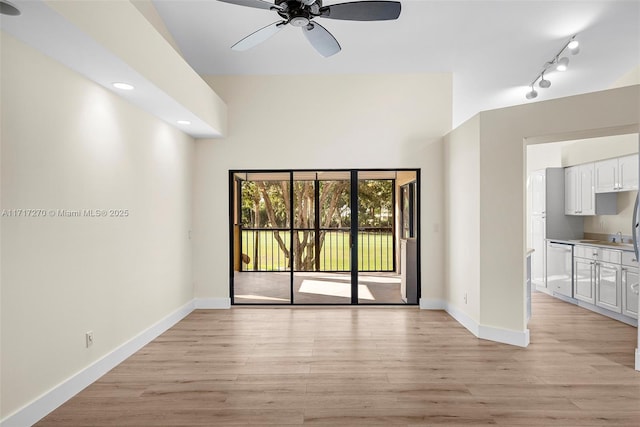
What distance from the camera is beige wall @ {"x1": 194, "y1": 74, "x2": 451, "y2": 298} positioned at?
5.41 m

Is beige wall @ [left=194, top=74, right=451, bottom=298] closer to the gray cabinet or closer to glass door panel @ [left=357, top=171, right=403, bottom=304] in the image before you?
glass door panel @ [left=357, top=171, right=403, bottom=304]

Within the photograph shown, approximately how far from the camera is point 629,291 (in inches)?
181

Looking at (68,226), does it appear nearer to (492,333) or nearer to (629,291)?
(492,333)

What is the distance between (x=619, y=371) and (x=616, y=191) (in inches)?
117

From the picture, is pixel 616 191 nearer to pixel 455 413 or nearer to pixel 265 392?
pixel 455 413

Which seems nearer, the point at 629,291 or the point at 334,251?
the point at 629,291

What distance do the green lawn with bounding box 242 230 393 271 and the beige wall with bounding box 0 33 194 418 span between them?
7.46ft

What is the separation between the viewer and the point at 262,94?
18.0 ft

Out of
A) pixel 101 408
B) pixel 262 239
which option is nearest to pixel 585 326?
pixel 262 239

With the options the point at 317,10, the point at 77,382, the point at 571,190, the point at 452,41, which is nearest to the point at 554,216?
the point at 571,190

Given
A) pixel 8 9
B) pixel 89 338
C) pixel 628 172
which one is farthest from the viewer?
pixel 628 172

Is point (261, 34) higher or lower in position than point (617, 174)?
higher

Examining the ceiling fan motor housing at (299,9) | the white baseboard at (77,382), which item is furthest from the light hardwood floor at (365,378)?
the ceiling fan motor housing at (299,9)

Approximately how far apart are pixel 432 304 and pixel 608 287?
7.24ft
